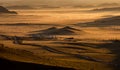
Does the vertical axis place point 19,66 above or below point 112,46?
above

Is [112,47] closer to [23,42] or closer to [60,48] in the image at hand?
[60,48]

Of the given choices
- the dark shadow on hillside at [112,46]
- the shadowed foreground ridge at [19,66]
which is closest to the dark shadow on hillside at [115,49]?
the dark shadow on hillside at [112,46]

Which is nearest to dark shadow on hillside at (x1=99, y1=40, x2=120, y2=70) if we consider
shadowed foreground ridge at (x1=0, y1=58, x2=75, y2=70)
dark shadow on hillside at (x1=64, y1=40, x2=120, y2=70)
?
dark shadow on hillside at (x1=64, y1=40, x2=120, y2=70)

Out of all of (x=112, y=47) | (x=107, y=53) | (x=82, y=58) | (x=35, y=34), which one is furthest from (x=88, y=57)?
(x=35, y=34)

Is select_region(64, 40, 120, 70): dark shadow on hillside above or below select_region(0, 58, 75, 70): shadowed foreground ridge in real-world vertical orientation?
below

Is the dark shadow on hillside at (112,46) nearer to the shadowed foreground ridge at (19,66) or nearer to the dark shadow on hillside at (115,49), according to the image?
the dark shadow on hillside at (115,49)

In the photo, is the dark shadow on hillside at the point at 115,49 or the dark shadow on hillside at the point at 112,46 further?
the dark shadow on hillside at the point at 112,46

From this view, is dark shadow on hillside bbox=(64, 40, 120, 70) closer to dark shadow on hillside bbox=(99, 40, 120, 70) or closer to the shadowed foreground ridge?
dark shadow on hillside bbox=(99, 40, 120, 70)

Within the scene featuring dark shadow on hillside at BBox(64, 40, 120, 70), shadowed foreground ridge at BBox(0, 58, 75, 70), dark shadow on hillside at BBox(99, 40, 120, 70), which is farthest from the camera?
dark shadow on hillside at BBox(64, 40, 120, 70)

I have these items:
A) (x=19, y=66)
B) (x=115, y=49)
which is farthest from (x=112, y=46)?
(x=19, y=66)

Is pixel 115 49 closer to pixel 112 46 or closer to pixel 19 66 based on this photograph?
pixel 112 46

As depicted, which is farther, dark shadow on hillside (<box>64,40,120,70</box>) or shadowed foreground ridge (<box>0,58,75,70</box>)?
dark shadow on hillside (<box>64,40,120,70</box>)
